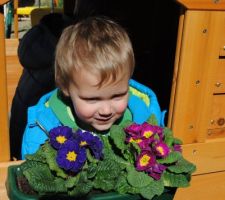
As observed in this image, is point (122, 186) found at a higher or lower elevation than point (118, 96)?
lower

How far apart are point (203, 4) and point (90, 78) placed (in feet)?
1.57

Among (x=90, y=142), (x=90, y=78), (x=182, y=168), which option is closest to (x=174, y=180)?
(x=182, y=168)

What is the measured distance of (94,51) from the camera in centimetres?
118

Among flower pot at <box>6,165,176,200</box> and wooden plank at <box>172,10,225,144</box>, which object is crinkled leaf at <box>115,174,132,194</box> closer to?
flower pot at <box>6,165,176,200</box>

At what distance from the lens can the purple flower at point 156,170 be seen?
111 cm

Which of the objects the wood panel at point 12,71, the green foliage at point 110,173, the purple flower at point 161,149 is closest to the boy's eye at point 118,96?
the green foliage at point 110,173

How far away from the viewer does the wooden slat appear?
1.31 metres

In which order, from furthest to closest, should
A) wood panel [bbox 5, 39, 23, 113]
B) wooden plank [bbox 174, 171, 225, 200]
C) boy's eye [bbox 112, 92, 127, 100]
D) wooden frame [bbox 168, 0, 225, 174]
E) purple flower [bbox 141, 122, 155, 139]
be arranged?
wood panel [bbox 5, 39, 23, 113]
wooden plank [bbox 174, 171, 225, 200]
wooden frame [bbox 168, 0, 225, 174]
boy's eye [bbox 112, 92, 127, 100]
purple flower [bbox 141, 122, 155, 139]

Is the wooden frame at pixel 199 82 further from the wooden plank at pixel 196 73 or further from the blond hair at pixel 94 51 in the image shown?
the blond hair at pixel 94 51

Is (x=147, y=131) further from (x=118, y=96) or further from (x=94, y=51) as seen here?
(x=94, y=51)

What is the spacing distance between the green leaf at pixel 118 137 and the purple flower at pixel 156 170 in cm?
10

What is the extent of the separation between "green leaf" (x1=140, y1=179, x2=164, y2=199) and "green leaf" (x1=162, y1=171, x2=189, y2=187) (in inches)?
1.2

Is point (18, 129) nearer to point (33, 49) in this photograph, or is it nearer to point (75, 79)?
point (33, 49)

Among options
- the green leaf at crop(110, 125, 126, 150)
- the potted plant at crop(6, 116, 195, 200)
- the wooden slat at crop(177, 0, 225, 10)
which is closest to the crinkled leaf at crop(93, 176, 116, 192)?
the potted plant at crop(6, 116, 195, 200)
